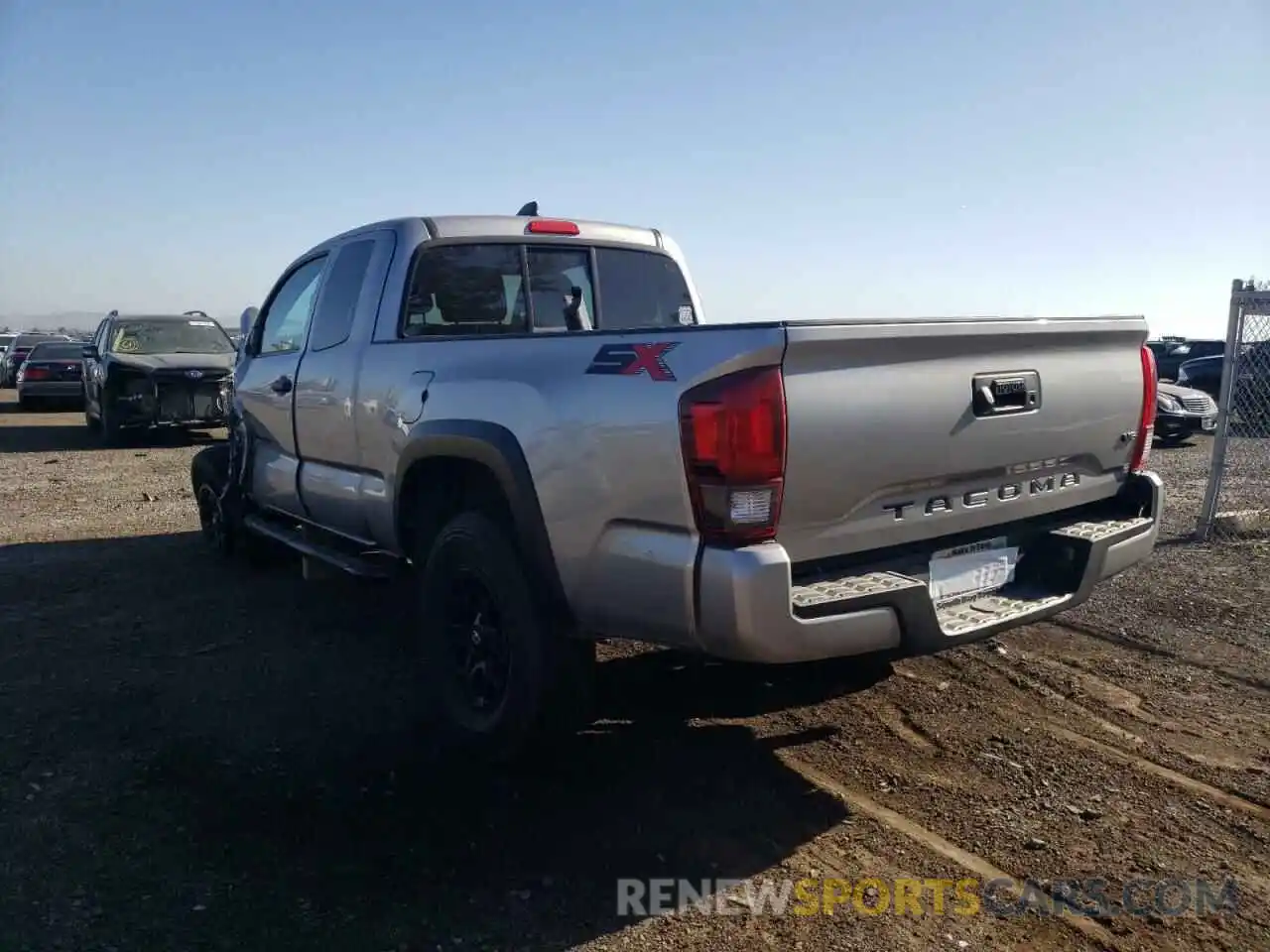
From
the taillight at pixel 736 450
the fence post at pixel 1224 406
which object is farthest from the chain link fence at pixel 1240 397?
the taillight at pixel 736 450

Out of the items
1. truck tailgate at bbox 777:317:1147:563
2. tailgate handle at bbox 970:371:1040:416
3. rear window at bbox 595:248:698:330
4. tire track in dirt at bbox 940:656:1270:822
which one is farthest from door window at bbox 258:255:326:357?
tire track in dirt at bbox 940:656:1270:822

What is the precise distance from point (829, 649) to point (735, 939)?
85 cm

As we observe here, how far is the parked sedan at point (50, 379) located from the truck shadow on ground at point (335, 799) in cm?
1766

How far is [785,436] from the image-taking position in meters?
3.01

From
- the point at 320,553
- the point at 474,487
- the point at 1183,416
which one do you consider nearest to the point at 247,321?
the point at 320,553

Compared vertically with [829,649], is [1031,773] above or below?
below

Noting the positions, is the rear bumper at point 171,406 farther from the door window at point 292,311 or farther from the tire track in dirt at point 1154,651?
the tire track in dirt at point 1154,651

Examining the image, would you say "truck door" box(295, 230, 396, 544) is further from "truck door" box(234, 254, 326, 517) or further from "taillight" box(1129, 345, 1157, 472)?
"taillight" box(1129, 345, 1157, 472)

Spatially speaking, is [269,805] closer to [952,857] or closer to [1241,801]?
[952,857]

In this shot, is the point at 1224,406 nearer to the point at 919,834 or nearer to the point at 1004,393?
the point at 1004,393

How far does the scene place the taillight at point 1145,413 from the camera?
4.18 metres

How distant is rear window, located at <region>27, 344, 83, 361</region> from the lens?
21.6m

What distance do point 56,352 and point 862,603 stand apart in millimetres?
22907

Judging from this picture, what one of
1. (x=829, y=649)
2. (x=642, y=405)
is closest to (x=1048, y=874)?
(x=829, y=649)
